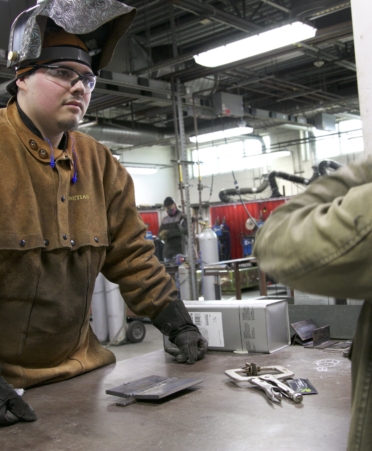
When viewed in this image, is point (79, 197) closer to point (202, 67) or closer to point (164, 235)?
point (202, 67)

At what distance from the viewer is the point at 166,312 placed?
1.72 m

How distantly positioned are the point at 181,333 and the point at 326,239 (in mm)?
1145

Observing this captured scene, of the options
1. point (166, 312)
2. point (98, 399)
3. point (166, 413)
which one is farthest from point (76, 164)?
point (166, 413)

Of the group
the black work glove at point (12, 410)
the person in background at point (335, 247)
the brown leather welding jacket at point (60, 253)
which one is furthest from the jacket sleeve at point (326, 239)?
the brown leather welding jacket at point (60, 253)

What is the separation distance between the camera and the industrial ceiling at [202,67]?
573cm

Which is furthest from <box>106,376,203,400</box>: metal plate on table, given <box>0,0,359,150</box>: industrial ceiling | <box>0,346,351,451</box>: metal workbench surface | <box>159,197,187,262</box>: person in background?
<box>159,197,187,262</box>: person in background

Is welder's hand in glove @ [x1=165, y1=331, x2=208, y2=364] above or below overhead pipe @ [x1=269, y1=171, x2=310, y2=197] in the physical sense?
below

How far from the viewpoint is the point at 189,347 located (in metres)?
1.63

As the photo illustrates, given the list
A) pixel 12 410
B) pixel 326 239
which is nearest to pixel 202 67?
pixel 12 410

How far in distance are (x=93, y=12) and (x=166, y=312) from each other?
95 cm

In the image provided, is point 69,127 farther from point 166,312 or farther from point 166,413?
point 166,413

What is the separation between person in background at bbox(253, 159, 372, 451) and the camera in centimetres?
57

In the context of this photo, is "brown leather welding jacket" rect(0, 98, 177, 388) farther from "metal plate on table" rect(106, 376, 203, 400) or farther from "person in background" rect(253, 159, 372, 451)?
"person in background" rect(253, 159, 372, 451)

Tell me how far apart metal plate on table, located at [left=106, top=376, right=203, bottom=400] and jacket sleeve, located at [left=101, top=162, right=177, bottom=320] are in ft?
1.22
